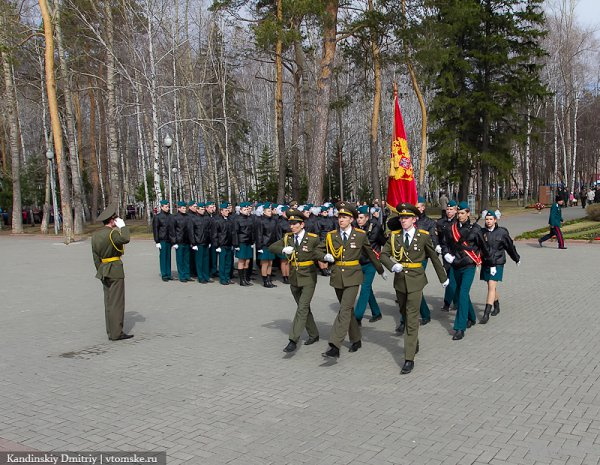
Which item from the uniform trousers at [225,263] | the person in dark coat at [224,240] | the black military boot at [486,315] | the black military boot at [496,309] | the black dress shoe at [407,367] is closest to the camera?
the black dress shoe at [407,367]

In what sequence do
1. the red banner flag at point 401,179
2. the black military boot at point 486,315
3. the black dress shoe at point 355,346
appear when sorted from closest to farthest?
the black dress shoe at point 355,346 → the black military boot at point 486,315 → the red banner flag at point 401,179

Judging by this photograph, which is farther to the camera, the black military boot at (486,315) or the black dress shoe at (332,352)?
the black military boot at (486,315)

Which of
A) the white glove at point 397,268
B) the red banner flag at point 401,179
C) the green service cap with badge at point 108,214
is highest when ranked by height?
the red banner flag at point 401,179

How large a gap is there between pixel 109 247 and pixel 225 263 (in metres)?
5.09

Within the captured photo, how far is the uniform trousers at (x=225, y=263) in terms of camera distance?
1305cm

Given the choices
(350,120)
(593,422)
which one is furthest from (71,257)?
(350,120)

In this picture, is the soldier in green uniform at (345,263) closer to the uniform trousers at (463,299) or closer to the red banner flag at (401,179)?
the uniform trousers at (463,299)

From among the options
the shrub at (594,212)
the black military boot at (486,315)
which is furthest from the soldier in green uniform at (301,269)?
the shrub at (594,212)

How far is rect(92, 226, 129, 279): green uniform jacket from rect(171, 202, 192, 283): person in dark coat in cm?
491

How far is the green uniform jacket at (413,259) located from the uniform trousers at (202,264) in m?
7.16

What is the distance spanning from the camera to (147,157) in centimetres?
4625

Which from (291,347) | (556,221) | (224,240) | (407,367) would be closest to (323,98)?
(556,221)

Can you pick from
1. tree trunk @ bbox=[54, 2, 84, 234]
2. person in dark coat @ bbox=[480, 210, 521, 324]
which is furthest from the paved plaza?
tree trunk @ bbox=[54, 2, 84, 234]

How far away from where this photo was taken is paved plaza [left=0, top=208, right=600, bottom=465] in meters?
4.56
